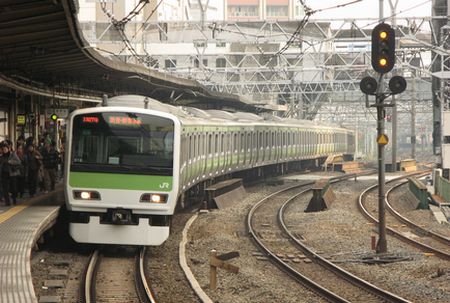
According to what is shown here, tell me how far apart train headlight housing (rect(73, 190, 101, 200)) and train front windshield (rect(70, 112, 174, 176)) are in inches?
14.1

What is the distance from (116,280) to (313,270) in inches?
128

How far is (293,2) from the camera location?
379 feet

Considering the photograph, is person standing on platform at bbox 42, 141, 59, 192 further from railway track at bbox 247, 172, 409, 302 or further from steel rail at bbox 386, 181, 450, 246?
steel rail at bbox 386, 181, 450, 246

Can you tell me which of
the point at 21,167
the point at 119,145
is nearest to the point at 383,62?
the point at 119,145

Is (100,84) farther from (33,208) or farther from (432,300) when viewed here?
(432,300)

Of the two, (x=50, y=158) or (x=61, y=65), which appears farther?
(x=61, y=65)

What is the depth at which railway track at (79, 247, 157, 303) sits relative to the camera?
995 centimetres

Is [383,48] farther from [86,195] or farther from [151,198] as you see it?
[86,195]

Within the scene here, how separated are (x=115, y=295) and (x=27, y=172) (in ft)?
20.7

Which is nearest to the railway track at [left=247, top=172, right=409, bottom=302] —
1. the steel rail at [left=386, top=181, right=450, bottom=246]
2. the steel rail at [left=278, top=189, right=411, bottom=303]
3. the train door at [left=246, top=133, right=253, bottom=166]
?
the steel rail at [left=278, top=189, right=411, bottom=303]

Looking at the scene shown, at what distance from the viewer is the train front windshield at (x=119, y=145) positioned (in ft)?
42.1

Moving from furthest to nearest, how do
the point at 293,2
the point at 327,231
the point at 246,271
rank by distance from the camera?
Answer: 1. the point at 293,2
2. the point at 327,231
3. the point at 246,271

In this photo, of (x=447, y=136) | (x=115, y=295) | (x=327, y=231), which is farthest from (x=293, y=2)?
(x=115, y=295)

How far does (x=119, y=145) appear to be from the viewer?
12922mm
